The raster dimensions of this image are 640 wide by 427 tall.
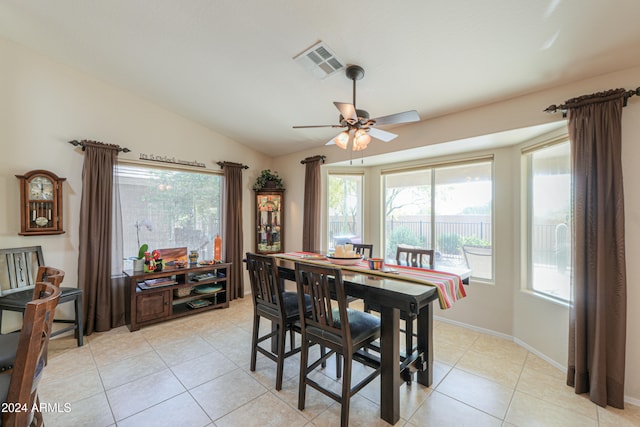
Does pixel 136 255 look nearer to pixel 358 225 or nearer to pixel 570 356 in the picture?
pixel 358 225

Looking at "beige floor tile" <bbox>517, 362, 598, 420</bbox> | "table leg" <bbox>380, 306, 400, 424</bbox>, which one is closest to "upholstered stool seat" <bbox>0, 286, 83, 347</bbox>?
"table leg" <bbox>380, 306, 400, 424</bbox>

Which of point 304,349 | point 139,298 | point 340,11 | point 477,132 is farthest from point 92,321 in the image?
point 477,132

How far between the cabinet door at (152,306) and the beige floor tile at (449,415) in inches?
127

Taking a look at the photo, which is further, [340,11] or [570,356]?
[570,356]

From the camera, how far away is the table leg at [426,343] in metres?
2.30

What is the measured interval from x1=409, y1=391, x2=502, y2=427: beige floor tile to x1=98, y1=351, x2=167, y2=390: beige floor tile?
230cm

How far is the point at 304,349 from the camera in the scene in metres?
2.09

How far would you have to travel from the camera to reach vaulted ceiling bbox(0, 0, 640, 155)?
1.89 meters

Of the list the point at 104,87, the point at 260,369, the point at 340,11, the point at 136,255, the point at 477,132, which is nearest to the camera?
the point at 340,11

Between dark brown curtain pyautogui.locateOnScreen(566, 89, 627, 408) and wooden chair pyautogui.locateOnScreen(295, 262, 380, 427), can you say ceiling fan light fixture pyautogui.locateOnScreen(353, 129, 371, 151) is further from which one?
dark brown curtain pyautogui.locateOnScreen(566, 89, 627, 408)

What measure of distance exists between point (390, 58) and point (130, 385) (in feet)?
11.8

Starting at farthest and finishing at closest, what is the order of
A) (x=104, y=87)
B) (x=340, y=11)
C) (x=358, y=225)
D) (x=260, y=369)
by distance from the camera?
(x=358, y=225) < (x=104, y=87) < (x=260, y=369) < (x=340, y=11)

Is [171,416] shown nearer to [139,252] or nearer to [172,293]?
[172,293]

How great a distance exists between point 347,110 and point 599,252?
88.4 inches
